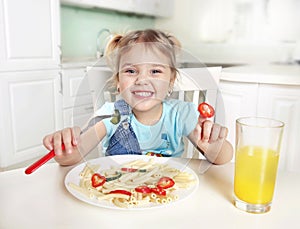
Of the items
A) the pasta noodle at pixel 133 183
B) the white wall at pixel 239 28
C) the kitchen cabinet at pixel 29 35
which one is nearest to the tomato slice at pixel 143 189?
the pasta noodle at pixel 133 183

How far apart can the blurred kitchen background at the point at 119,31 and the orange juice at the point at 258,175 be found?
0.75m

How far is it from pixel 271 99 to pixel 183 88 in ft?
3.09

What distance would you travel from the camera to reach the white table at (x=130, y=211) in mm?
455

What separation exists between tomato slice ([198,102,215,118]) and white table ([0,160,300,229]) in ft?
0.43

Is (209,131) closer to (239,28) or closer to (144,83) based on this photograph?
(144,83)

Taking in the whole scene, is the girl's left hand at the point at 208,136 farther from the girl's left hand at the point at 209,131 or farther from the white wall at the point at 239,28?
the white wall at the point at 239,28

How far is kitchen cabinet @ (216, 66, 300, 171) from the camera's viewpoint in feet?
4.62

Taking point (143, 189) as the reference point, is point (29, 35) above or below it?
above

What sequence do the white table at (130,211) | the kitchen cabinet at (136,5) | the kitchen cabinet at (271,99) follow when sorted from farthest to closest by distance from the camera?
the kitchen cabinet at (136,5), the kitchen cabinet at (271,99), the white table at (130,211)

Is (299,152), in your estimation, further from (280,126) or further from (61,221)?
Result: (61,221)

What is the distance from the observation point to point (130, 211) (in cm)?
49

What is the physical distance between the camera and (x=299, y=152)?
4.71ft

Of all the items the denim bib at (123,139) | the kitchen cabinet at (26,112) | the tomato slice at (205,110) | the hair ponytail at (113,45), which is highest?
the hair ponytail at (113,45)

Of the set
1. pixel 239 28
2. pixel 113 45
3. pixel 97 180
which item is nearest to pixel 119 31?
pixel 113 45
